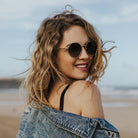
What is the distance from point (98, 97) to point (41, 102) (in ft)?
1.33

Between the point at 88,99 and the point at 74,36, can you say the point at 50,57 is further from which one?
the point at 88,99

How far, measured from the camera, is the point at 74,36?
179 centimetres

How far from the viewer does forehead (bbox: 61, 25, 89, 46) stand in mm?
1784

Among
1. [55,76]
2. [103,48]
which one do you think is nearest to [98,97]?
[55,76]

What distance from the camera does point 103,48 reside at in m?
2.00

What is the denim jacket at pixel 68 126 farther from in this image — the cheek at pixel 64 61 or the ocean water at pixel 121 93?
the ocean water at pixel 121 93

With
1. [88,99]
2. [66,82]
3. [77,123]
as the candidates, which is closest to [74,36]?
[66,82]

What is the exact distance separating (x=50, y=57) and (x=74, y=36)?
0.75 feet

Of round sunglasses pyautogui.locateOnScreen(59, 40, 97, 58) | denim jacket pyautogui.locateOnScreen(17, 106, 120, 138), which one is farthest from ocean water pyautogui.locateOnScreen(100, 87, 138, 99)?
denim jacket pyautogui.locateOnScreen(17, 106, 120, 138)

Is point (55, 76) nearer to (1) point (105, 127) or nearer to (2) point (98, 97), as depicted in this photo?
(2) point (98, 97)

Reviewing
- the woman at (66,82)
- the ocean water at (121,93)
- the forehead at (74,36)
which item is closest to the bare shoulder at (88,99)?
the woman at (66,82)

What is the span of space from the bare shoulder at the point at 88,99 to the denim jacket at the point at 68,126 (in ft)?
0.13

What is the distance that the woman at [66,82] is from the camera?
5.10 feet

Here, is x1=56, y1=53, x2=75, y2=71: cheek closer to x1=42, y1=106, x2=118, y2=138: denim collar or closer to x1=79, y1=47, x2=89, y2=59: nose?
x1=79, y1=47, x2=89, y2=59: nose
